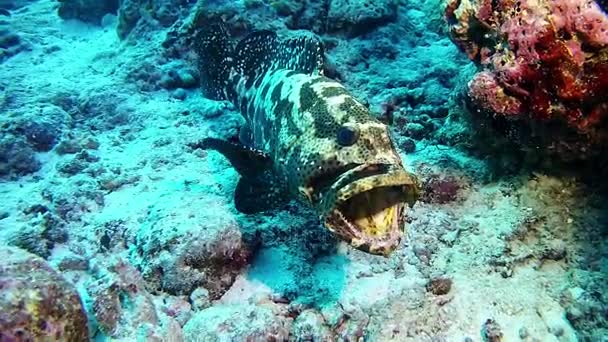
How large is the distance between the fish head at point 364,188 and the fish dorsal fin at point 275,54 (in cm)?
134

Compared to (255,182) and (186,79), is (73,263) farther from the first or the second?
(186,79)

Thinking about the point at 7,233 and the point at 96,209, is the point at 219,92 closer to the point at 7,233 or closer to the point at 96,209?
the point at 96,209

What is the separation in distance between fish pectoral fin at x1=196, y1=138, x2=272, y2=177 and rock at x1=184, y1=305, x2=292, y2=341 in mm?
1224

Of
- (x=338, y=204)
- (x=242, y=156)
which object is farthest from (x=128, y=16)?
(x=338, y=204)

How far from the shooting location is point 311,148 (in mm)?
3346

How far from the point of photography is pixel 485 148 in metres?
4.36

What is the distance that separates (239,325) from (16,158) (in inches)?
161

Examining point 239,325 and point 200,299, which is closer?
point 239,325

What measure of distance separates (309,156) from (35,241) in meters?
3.04

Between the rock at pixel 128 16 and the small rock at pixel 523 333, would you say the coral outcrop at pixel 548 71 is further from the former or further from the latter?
the rock at pixel 128 16

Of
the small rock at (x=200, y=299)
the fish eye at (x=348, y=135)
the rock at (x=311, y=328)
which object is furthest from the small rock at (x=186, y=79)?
the rock at (x=311, y=328)

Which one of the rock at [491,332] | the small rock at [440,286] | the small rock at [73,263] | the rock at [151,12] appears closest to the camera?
the rock at [491,332]

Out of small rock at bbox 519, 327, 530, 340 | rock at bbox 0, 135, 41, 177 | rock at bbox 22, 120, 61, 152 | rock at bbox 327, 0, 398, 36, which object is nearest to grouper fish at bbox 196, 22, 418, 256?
small rock at bbox 519, 327, 530, 340

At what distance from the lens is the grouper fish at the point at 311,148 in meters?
2.79
